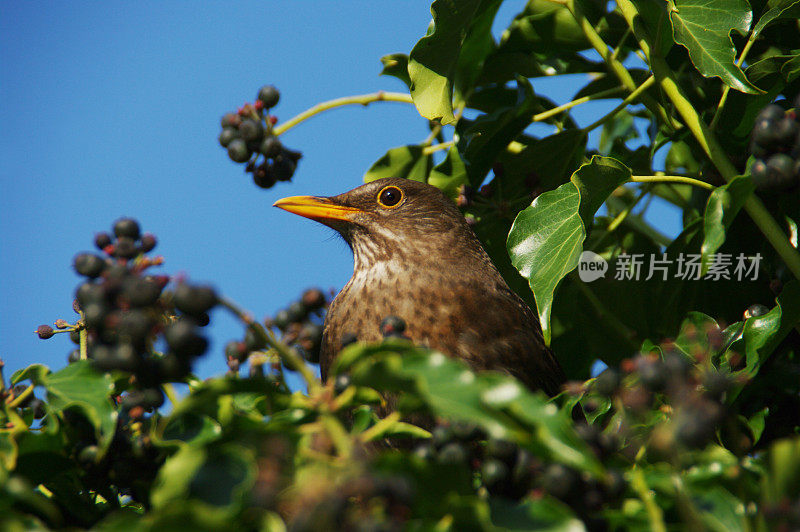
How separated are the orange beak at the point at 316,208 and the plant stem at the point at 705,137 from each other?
1.89 m

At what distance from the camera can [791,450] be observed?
1.35 metres

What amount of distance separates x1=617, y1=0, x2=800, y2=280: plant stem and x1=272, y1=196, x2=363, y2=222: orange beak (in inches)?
74.5

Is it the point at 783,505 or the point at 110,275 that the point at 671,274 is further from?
the point at 110,275

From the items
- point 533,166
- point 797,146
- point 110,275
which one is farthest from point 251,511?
point 533,166

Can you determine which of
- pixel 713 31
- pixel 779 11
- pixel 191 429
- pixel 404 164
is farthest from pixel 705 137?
pixel 191 429

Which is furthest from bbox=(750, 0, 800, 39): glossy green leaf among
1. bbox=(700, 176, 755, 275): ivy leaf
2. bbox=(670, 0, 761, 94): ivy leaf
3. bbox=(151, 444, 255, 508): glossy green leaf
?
bbox=(151, 444, 255, 508): glossy green leaf

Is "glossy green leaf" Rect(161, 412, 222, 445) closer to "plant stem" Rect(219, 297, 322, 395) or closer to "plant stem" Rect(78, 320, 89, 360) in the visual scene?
"plant stem" Rect(219, 297, 322, 395)

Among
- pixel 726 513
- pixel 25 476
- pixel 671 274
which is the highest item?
pixel 25 476

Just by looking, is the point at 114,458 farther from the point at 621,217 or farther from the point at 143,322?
the point at 621,217

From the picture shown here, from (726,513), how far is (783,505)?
0.15 metres

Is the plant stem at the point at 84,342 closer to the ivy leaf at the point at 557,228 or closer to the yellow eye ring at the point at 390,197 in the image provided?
the ivy leaf at the point at 557,228

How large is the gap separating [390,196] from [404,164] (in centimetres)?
44

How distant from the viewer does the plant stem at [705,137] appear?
272cm

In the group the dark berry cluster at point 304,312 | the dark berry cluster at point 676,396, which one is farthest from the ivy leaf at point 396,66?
the dark berry cluster at point 676,396
